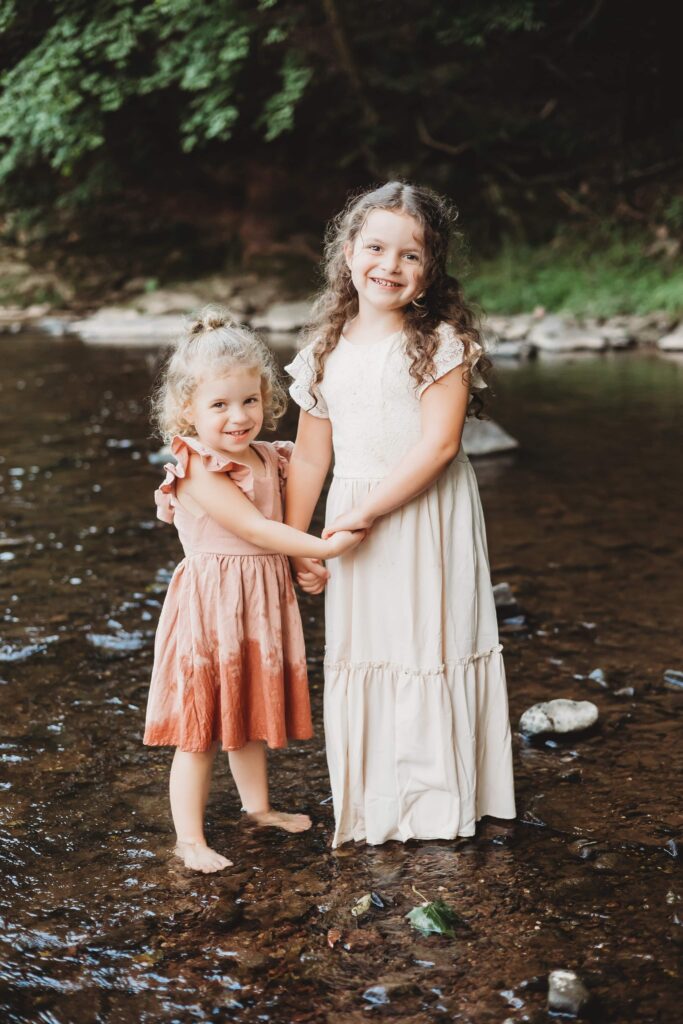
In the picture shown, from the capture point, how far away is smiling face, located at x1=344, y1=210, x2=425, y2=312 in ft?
8.01

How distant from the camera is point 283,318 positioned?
49.7ft

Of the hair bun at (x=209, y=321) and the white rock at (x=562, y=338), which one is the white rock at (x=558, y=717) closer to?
the hair bun at (x=209, y=321)

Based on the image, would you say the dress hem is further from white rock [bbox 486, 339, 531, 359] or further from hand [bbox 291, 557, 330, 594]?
white rock [bbox 486, 339, 531, 359]

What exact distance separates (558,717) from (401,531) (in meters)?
1.02

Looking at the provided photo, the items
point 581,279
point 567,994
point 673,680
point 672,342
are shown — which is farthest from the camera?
point 581,279

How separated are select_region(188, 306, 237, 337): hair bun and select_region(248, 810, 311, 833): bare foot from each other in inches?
50.2

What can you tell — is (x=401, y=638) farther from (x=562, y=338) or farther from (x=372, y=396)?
(x=562, y=338)

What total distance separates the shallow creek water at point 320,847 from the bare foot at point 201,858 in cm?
3

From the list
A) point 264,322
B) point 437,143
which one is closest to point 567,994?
point 264,322


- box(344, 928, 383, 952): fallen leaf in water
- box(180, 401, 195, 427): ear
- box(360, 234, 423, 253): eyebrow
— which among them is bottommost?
box(344, 928, 383, 952): fallen leaf in water

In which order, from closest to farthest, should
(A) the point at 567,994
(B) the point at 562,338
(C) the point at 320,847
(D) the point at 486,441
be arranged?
1. (A) the point at 567,994
2. (C) the point at 320,847
3. (D) the point at 486,441
4. (B) the point at 562,338

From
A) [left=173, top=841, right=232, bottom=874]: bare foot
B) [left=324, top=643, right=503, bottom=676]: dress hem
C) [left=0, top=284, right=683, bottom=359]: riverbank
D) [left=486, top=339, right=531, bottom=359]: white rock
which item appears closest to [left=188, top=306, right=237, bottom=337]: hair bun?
[left=324, top=643, right=503, bottom=676]: dress hem

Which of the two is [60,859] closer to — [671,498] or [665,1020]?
[665,1020]

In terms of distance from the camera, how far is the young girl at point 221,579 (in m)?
2.47
